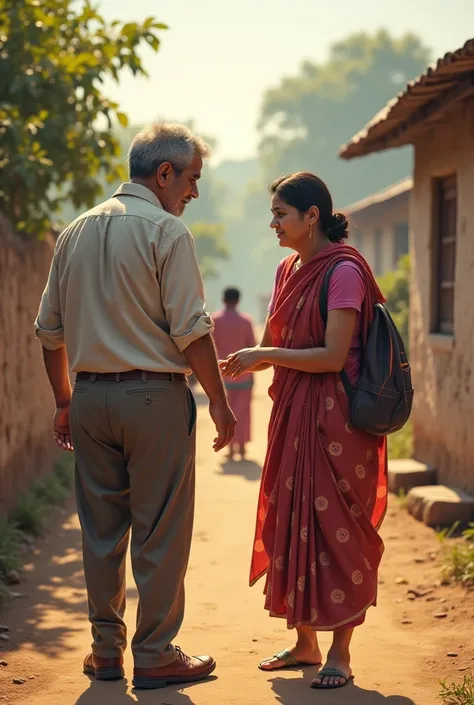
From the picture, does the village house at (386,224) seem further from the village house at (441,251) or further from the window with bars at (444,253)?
the window with bars at (444,253)

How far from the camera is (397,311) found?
15.1 meters

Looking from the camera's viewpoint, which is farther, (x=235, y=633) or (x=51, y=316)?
(x=235, y=633)

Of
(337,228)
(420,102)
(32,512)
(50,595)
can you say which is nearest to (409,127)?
(420,102)

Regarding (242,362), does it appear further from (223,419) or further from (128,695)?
(128,695)

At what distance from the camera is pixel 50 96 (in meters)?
8.51

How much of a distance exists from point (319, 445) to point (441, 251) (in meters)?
5.24

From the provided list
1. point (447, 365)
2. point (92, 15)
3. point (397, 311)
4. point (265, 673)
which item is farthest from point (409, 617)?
point (397, 311)

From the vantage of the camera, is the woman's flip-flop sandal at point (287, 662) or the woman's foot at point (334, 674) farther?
the woman's flip-flop sandal at point (287, 662)

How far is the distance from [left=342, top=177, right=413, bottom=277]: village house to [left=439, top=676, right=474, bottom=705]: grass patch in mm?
15469

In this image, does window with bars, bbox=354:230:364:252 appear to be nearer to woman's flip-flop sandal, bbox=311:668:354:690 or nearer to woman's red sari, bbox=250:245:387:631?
woman's red sari, bbox=250:245:387:631

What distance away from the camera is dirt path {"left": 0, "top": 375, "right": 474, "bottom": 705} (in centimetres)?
411

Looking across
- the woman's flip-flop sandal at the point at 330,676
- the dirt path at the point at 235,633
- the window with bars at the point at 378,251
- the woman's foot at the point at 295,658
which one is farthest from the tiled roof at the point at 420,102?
the window with bars at the point at 378,251

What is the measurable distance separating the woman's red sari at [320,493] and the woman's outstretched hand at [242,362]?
0.55ft

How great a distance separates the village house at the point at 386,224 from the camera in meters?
20.9
